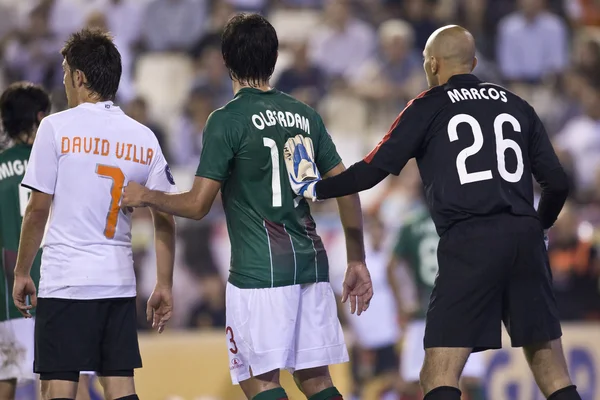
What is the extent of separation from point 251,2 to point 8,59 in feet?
11.7

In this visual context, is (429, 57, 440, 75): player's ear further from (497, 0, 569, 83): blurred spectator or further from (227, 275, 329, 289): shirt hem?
(497, 0, 569, 83): blurred spectator

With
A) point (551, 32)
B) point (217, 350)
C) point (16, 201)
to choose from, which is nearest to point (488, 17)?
point (551, 32)

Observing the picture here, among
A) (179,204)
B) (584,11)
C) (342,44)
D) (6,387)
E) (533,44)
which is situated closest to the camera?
(179,204)

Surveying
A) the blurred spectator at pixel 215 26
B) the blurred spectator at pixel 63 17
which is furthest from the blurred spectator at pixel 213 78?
the blurred spectator at pixel 63 17

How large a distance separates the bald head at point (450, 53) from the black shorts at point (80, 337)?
84.0 inches

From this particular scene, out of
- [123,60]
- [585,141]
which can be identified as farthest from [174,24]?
[585,141]

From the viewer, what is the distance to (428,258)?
31.6 ft

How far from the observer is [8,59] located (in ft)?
48.8

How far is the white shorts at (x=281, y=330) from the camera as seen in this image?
539cm

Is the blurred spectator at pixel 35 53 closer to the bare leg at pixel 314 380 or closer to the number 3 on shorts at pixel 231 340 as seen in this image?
the number 3 on shorts at pixel 231 340

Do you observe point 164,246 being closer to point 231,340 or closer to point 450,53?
point 231,340

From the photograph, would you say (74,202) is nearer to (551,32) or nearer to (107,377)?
(107,377)

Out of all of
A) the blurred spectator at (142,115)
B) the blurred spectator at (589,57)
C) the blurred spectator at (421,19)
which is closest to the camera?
the blurred spectator at (142,115)

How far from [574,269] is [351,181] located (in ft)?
18.8
